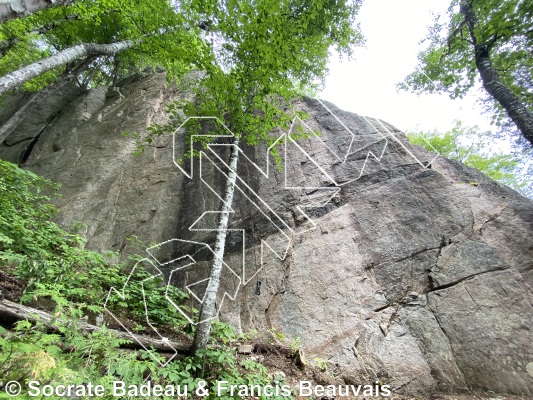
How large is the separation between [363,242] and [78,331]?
560cm

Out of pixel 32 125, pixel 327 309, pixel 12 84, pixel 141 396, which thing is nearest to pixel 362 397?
pixel 327 309

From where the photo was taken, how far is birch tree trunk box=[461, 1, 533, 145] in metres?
5.61

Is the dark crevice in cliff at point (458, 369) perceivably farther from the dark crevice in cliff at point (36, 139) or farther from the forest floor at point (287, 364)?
the dark crevice in cliff at point (36, 139)

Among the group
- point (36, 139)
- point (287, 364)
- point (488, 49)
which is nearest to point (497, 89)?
point (488, 49)

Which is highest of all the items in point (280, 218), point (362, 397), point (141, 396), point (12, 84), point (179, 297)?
point (12, 84)

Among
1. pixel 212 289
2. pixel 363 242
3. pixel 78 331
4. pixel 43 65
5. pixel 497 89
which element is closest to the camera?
pixel 78 331

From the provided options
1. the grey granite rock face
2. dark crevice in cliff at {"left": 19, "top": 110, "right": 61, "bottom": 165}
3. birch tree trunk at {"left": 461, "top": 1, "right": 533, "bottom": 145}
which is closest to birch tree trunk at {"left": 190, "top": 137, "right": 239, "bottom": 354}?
the grey granite rock face

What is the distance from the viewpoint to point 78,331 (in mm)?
3209

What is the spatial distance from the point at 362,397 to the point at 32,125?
1587cm

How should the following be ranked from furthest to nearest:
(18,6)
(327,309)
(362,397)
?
(327,309), (362,397), (18,6)

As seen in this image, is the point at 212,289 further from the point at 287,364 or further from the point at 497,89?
the point at 497,89

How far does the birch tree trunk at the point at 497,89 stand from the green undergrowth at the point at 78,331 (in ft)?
23.4

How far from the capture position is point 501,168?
1686 centimetres

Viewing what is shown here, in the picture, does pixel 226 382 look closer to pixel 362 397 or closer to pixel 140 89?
pixel 362 397
